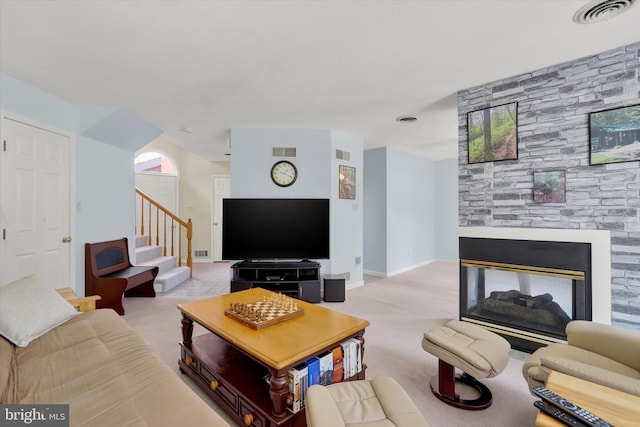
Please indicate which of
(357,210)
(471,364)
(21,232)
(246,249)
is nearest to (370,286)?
(357,210)

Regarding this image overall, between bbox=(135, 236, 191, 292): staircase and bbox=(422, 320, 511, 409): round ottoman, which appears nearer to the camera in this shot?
bbox=(422, 320, 511, 409): round ottoman

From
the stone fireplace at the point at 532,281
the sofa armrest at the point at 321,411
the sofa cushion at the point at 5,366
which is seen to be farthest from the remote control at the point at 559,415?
the sofa cushion at the point at 5,366

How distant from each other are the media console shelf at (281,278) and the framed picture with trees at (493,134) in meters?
2.40

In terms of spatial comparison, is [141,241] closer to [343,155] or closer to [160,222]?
[160,222]

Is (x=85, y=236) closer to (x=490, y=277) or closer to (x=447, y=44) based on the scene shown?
(x=447, y=44)

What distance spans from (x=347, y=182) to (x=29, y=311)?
382 centimetres

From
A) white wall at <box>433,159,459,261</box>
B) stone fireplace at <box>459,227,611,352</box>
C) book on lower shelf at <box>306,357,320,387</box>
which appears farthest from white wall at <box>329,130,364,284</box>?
white wall at <box>433,159,459,261</box>

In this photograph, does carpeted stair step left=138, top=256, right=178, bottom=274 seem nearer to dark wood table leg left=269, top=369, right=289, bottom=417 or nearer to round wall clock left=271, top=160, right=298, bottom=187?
round wall clock left=271, top=160, right=298, bottom=187

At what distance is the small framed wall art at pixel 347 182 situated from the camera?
4555 millimetres

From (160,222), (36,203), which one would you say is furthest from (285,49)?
(160,222)

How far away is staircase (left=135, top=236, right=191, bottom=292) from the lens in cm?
445

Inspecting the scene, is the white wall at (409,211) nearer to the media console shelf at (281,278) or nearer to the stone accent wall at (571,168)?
the media console shelf at (281,278)

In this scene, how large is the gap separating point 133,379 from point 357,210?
393 centimetres

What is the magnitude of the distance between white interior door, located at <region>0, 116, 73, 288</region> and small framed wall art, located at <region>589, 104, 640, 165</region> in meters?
5.20
